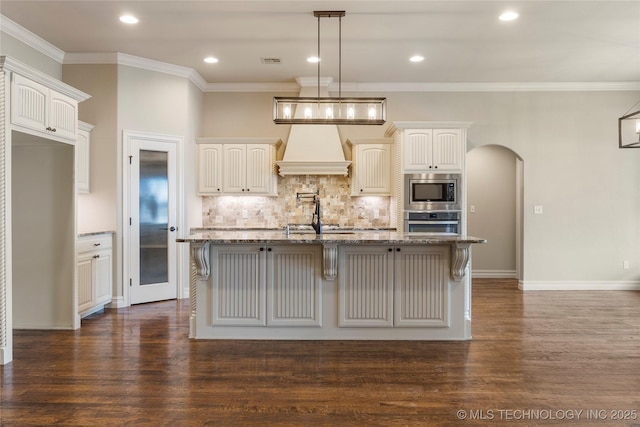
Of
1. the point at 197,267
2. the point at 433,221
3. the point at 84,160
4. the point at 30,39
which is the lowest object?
the point at 197,267

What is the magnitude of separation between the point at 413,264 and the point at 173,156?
354cm

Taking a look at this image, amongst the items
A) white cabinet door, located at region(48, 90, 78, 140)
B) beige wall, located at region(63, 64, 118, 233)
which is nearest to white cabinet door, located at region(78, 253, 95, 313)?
beige wall, located at region(63, 64, 118, 233)

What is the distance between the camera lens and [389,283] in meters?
3.77

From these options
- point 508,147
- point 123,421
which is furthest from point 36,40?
point 508,147

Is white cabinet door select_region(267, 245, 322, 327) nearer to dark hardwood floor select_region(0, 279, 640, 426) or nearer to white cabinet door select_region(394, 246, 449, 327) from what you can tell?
dark hardwood floor select_region(0, 279, 640, 426)

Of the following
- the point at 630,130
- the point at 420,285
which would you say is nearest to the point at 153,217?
the point at 420,285

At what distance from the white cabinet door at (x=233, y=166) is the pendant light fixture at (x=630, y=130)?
14.9 ft

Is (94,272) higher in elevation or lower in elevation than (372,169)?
lower

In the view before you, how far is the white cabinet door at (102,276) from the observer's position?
4812 millimetres

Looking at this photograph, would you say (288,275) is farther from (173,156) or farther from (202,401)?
(173,156)

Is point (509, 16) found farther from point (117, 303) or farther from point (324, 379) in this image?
point (117, 303)

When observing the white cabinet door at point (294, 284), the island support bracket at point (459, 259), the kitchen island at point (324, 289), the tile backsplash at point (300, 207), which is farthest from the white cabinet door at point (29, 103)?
the island support bracket at point (459, 259)

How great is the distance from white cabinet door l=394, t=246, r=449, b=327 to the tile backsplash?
109 inches

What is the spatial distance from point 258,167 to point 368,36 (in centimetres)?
243
